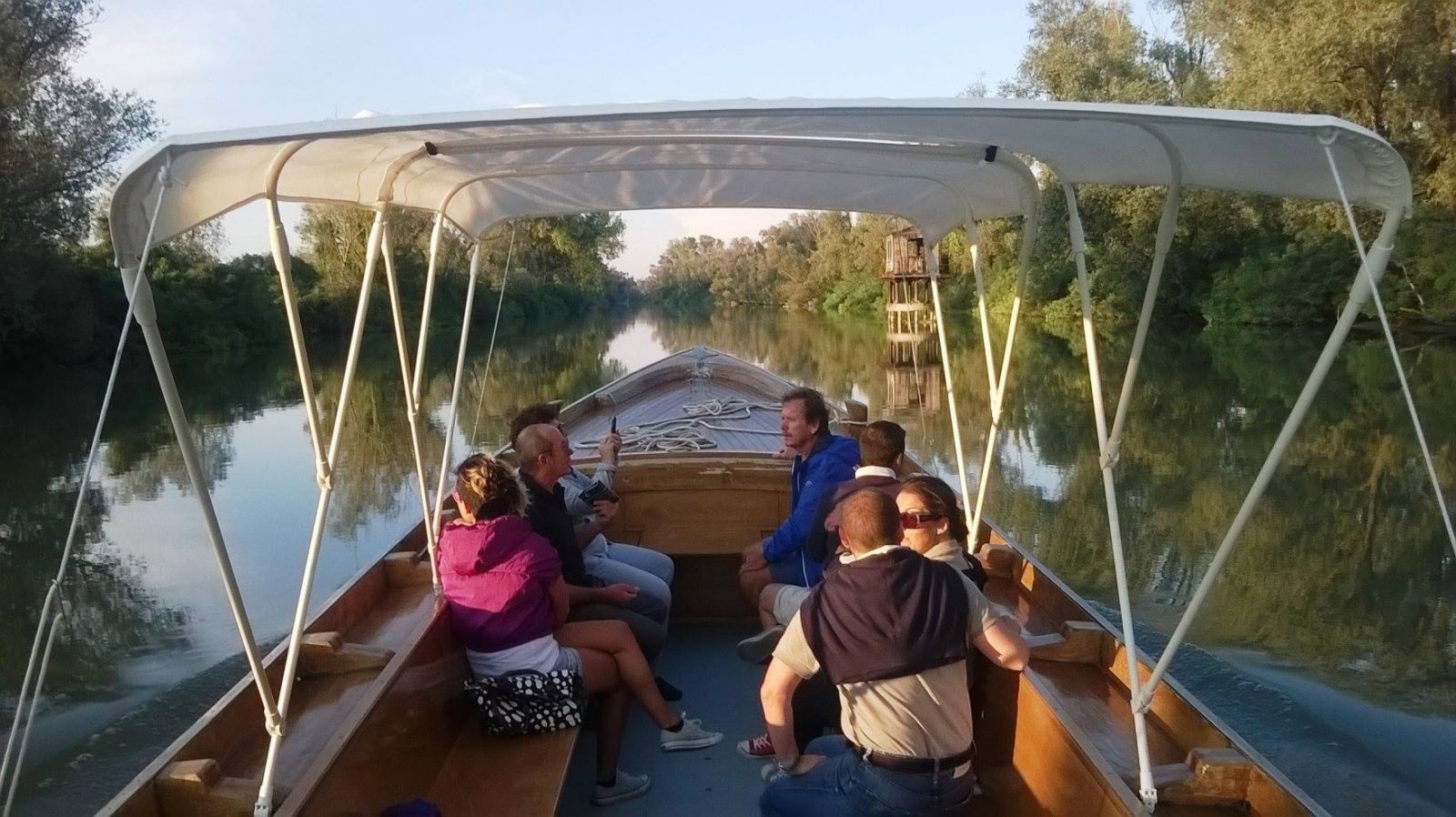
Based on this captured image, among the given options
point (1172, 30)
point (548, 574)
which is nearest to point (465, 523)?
point (548, 574)

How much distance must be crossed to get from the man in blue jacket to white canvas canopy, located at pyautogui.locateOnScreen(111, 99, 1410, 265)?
2.63 feet

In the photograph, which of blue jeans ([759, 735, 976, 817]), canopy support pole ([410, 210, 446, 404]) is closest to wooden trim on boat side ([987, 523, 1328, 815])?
blue jeans ([759, 735, 976, 817])

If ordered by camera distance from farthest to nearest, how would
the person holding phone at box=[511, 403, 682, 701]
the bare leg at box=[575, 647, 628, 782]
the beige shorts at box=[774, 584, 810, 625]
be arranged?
the person holding phone at box=[511, 403, 682, 701] < the beige shorts at box=[774, 584, 810, 625] < the bare leg at box=[575, 647, 628, 782]

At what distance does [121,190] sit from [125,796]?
1073mm

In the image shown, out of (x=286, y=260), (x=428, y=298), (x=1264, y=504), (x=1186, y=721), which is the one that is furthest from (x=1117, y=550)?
(x=1264, y=504)

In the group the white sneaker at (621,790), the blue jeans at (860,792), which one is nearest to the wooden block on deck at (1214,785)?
the blue jeans at (860,792)

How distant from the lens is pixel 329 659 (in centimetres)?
262

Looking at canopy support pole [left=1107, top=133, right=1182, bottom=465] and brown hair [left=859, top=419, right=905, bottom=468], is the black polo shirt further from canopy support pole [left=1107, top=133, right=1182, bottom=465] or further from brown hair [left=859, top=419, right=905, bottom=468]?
canopy support pole [left=1107, top=133, right=1182, bottom=465]

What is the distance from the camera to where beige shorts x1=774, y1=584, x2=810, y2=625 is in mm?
2953

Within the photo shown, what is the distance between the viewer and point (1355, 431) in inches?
428

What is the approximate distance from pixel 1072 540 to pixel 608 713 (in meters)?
5.41

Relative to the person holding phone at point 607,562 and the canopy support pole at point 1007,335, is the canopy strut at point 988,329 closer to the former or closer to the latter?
the canopy support pole at point 1007,335

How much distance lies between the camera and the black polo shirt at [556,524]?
296 cm

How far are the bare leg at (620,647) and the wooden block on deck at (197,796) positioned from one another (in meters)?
0.99
